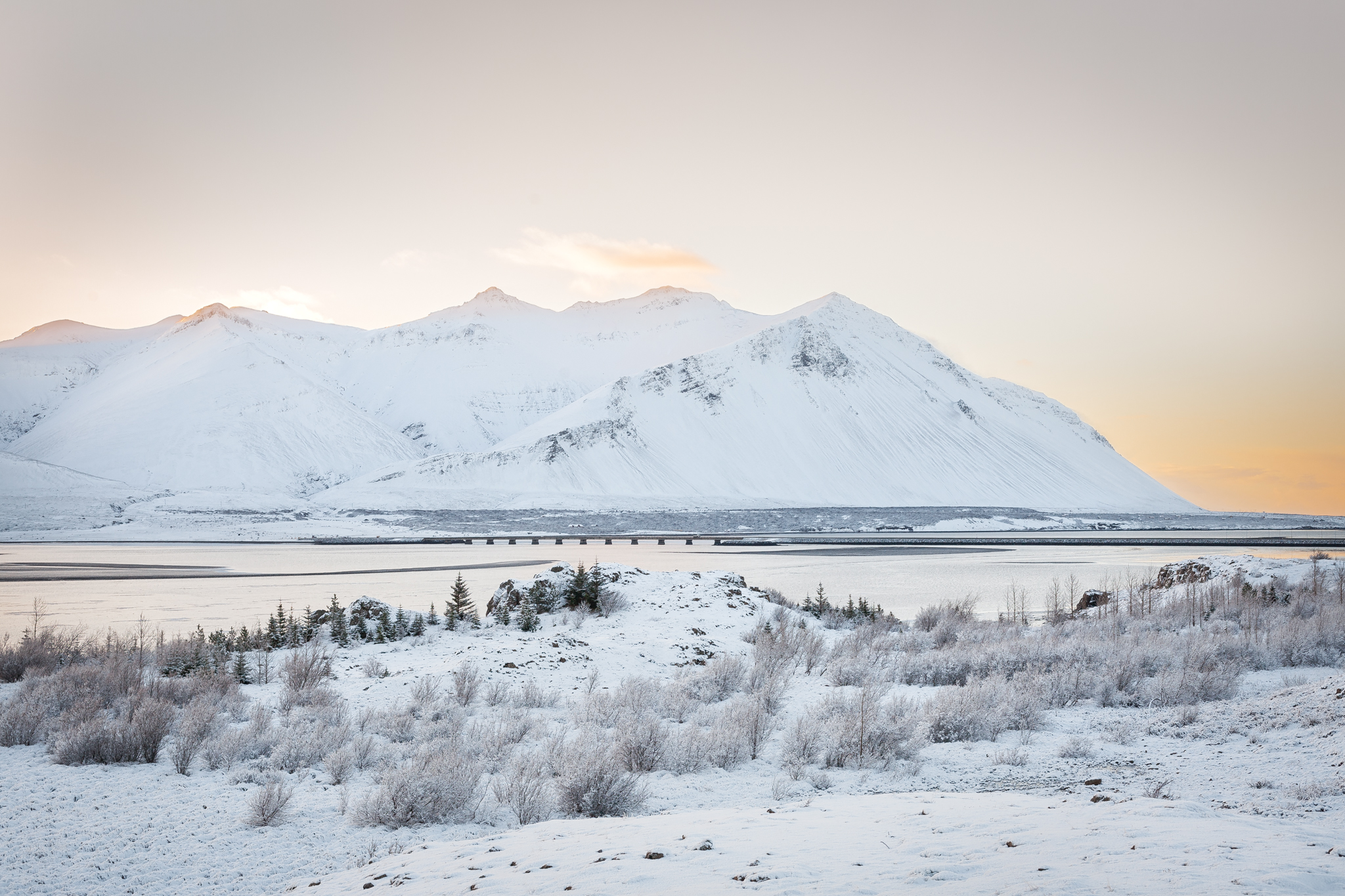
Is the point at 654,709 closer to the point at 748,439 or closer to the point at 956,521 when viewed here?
the point at 956,521

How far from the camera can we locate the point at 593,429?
130 m

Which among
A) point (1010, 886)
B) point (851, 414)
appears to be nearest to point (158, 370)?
point (851, 414)

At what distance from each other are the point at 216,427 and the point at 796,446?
92385mm

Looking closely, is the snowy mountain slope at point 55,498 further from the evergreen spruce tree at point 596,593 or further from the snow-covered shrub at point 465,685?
the snow-covered shrub at point 465,685

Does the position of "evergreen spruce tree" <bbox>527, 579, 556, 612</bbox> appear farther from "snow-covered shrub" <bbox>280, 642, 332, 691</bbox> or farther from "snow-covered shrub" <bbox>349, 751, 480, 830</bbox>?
"snow-covered shrub" <bbox>349, 751, 480, 830</bbox>

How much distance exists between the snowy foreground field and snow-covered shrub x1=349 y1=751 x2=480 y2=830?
2cm

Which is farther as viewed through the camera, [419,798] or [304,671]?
[304,671]

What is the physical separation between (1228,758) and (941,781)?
237 cm

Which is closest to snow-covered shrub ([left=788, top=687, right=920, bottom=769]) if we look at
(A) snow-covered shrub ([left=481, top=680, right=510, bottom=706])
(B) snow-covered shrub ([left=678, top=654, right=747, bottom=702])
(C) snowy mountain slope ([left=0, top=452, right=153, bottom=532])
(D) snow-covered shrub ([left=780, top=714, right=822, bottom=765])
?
(D) snow-covered shrub ([left=780, top=714, right=822, bottom=765])

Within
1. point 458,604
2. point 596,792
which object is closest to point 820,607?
point 458,604

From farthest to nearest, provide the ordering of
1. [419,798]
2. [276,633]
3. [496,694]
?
[276,633] → [496,694] → [419,798]

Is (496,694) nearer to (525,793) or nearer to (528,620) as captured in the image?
(525,793)

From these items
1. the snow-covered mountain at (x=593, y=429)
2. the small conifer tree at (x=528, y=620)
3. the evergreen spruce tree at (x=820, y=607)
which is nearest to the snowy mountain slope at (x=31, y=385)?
the snow-covered mountain at (x=593, y=429)

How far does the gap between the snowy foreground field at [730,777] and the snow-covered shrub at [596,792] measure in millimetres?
21
